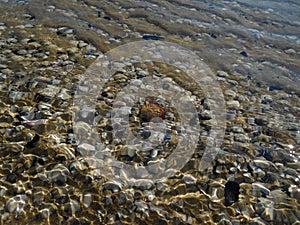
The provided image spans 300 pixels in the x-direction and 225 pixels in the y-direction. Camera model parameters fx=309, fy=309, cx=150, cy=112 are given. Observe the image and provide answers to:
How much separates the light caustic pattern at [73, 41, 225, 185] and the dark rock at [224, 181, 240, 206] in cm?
48

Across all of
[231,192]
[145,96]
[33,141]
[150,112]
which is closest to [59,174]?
[33,141]

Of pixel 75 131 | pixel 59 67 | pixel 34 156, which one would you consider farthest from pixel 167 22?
pixel 34 156

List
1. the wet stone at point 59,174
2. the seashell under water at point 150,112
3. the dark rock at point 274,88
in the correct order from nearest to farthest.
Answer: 1. the wet stone at point 59,174
2. the seashell under water at point 150,112
3. the dark rock at point 274,88

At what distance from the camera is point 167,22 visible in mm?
10930

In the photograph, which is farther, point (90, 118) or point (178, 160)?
point (90, 118)

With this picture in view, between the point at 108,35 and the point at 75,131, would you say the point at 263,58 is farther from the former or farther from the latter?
the point at 75,131

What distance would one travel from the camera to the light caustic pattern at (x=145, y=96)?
478 centimetres

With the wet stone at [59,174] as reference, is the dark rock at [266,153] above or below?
Answer: above

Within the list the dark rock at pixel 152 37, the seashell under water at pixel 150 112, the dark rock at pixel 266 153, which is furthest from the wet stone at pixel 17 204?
the dark rock at pixel 152 37

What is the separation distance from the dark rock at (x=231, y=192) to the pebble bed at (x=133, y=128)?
0.02 metres

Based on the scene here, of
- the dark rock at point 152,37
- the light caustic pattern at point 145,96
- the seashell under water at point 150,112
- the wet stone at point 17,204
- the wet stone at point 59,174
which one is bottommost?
the wet stone at point 17,204

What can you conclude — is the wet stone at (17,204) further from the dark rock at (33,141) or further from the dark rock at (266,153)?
the dark rock at (266,153)

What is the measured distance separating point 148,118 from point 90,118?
1081 millimetres

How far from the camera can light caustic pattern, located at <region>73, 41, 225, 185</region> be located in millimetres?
4781
